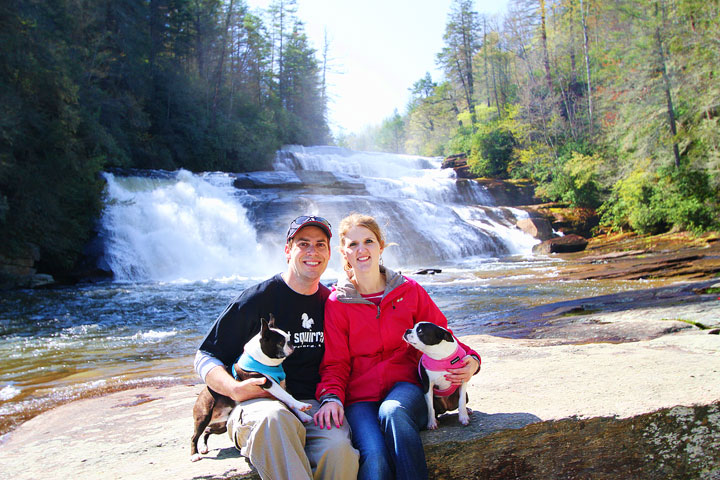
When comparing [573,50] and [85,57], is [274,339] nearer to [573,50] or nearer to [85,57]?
[85,57]

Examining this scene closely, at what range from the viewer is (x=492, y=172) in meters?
35.6

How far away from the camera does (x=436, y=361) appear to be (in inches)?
101

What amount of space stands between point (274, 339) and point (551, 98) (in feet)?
114

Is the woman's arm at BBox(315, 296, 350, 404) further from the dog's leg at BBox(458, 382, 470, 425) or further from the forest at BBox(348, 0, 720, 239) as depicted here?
the forest at BBox(348, 0, 720, 239)

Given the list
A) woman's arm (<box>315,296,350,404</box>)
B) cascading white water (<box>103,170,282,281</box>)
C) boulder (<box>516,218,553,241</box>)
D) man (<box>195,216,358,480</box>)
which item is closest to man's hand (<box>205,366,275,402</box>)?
man (<box>195,216,358,480</box>)

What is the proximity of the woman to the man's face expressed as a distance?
0.14 metres

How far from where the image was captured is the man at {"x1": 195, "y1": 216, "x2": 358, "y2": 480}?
7.12ft

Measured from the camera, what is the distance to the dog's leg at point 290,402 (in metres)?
2.38

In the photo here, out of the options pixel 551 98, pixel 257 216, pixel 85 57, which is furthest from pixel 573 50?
pixel 85 57

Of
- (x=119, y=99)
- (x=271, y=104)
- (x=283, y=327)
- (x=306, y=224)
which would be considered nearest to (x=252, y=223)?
(x=119, y=99)

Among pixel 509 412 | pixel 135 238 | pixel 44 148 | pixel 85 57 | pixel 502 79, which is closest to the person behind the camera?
pixel 509 412

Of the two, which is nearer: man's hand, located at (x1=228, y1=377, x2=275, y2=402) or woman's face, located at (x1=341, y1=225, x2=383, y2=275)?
man's hand, located at (x1=228, y1=377, x2=275, y2=402)

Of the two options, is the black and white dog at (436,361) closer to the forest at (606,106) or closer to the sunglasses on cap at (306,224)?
the sunglasses on cap at (306,224)

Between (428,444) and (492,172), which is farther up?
(492,172)
